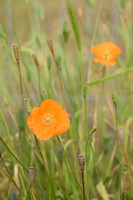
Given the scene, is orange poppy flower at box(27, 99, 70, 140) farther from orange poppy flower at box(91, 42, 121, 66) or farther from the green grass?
orange poppy flower at box(91, 42, 121, 66)

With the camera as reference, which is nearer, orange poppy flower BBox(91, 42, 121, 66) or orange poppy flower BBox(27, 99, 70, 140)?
orange poppy flower BBox(27, 99, 70, 140)

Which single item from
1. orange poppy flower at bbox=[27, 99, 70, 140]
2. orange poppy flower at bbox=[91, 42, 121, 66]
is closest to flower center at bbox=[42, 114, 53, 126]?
orange poppy flower at bbox=[27, 99, 70, 140]

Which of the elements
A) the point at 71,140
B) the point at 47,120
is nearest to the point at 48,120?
the point at 47,120

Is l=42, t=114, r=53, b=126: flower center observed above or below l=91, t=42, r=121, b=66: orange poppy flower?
below

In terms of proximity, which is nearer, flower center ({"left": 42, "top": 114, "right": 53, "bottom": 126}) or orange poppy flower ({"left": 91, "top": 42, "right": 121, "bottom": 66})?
flower center ({"left": 42, "top": 114, "right": 53, "bottom": 126})

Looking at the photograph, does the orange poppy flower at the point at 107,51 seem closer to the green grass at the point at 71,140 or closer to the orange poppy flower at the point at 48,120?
the green grass at the point at 71,140

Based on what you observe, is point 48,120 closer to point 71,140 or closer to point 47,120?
point 47,120

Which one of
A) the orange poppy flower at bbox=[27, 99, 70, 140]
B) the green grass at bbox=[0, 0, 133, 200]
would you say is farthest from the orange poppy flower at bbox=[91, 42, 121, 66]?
the orange poppy flower at bbox=[27, 99, 70, 140]

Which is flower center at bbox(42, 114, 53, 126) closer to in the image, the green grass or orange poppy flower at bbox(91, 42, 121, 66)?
the green grass

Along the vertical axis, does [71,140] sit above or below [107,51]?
below
